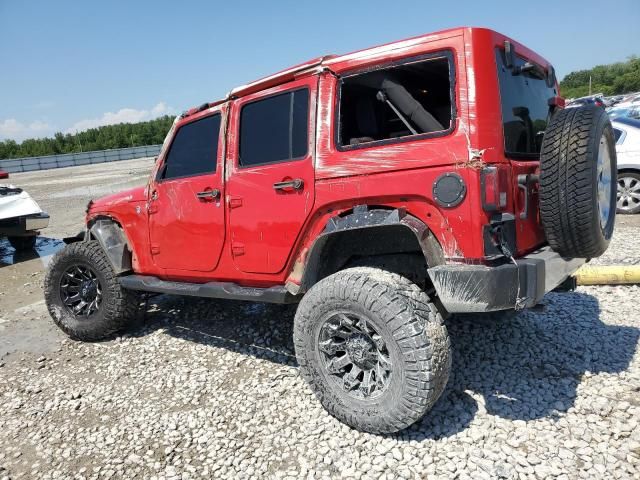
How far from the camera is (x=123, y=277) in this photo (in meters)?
4.07

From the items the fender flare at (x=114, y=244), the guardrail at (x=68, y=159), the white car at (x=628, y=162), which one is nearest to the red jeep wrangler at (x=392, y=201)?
the fender flare at (x=114, y=244)

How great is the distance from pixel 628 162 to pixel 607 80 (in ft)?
281

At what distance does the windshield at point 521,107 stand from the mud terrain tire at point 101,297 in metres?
3.44

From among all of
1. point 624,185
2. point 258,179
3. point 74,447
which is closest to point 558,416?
point 258,179

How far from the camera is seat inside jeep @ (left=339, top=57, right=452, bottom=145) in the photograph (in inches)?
103

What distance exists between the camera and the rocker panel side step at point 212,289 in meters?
3.06

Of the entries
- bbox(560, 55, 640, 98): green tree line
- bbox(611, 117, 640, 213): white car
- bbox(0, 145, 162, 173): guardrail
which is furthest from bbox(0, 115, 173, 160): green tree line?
bbox(611, 117, 640, 213): white car

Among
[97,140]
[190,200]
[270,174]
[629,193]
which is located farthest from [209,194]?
[97,140]

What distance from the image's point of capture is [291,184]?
290cm

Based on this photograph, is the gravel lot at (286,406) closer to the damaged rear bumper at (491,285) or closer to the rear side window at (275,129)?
the damaged rear bumper at (491,285)

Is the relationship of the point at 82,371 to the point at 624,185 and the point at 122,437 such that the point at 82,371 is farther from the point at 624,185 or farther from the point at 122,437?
the point at 624,185

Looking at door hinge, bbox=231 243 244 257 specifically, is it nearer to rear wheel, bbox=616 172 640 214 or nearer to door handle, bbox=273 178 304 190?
door handle, bbox=273 178 304 190

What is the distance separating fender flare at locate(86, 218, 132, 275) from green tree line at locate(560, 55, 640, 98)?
50.2m

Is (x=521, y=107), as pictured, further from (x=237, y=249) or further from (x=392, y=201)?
(x=237, y=249)
